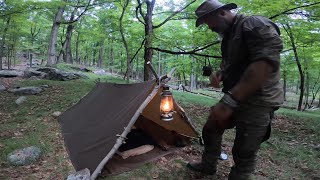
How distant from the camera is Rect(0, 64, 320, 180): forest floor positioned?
4086 mm

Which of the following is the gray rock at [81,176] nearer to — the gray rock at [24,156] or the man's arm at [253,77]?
the gray rock at [24,156]

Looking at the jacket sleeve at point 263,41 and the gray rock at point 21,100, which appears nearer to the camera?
the jacket sleeve at point 263,41

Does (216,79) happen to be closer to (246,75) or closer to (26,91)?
(246,75)

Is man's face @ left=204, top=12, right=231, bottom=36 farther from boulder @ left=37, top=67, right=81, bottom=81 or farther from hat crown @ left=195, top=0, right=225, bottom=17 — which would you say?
boulder @ left=37, top=67, right=81, bottom=81

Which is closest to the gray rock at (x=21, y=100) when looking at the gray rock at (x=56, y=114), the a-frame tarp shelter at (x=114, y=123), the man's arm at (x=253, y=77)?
the gray rock at (x=56, y=114)

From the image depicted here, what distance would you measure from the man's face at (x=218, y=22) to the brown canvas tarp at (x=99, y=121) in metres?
2.11

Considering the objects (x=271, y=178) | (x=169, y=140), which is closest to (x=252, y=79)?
(x=271, y=178)

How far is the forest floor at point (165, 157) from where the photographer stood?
4086 mm

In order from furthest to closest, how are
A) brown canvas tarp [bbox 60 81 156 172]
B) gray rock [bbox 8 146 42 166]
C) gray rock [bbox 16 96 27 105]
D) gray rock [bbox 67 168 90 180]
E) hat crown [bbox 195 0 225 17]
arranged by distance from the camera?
gray rock [bbox 16 96 27 105] → gray rock [bbox 8 146 42 166] → brown canvas tarp [bbox 60 81 156 172] → gray rock [bbox 67 168 90 180] → hat crown [bbox 195 0 225 17]

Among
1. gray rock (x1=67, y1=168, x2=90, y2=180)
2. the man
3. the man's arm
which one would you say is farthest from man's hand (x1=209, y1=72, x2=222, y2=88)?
gray rock (x1=67, y1=168, x2=90, y2=180)

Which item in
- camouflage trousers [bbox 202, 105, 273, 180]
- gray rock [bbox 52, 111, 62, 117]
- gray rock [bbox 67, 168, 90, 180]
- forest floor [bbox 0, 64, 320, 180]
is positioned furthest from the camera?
gray rock [bbox 52, 111, 62, 117]

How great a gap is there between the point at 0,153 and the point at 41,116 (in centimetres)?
247

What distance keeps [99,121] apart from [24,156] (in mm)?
1291

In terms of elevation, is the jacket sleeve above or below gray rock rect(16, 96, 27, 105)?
above
